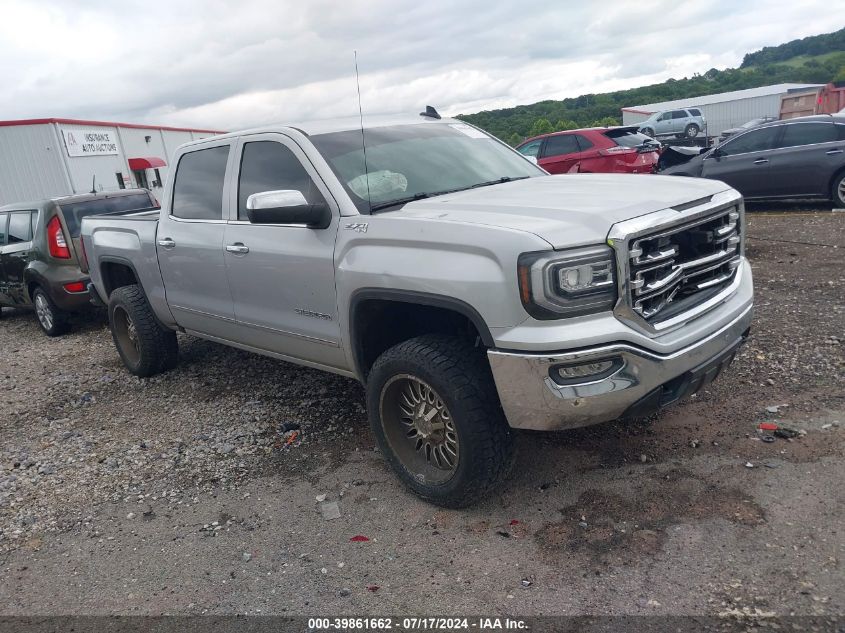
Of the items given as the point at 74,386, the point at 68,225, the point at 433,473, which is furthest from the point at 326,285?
the point at 68,225

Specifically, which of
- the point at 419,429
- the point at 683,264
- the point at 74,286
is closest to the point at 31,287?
the point at 74,286

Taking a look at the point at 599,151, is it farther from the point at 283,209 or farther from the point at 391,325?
the point at 283,209

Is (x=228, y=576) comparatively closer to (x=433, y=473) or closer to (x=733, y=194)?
(x=433, y=473)

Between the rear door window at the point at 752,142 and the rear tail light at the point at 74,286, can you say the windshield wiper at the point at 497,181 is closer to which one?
the rear tail light at the point at 74,286

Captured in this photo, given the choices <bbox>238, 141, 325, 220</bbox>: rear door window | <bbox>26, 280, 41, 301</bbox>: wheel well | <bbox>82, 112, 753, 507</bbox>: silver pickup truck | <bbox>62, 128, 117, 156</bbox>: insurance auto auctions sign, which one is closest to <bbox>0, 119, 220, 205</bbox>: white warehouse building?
<bbox>62, 128, 117, 156</bbox>: insurance auto auctions sign

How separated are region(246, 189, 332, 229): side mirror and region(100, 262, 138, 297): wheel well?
309 cm

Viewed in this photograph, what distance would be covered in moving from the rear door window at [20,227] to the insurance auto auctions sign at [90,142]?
60.3ft

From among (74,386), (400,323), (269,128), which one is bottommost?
(74,386)

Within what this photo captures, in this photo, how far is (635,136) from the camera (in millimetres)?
12680

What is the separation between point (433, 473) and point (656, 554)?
1143 mm

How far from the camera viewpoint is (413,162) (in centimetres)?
402

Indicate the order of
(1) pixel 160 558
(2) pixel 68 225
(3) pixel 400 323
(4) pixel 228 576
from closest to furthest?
(4) pixel 228 576 → (1) pixel 160 558 → (3) pixel 400 323 → (2) pixel 68 225

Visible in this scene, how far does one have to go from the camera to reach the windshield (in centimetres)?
374

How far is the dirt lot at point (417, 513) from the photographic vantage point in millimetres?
2715
